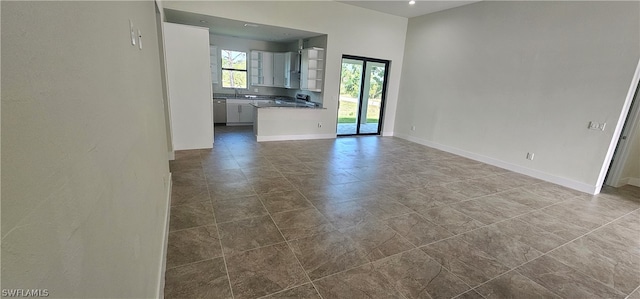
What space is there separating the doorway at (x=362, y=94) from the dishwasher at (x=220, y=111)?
11.2 feet

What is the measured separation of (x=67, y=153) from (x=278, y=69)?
8.36 m

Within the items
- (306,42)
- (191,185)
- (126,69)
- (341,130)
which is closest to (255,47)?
(306,42)

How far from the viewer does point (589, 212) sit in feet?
11.5

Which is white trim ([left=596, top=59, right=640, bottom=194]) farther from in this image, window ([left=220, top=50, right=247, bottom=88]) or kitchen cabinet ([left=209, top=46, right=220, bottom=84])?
kitchen cabinet ([left=209, top=46, right=220, bottom=84])

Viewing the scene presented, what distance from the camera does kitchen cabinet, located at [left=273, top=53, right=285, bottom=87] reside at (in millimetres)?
8453

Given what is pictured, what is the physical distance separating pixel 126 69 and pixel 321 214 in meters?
2.22

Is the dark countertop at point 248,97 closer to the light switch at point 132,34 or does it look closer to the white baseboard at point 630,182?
the light switch at point 132,34

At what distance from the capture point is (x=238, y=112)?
8133mm

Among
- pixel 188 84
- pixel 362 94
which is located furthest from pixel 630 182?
pixel 188 84

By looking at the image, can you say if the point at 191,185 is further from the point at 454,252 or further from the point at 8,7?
the point at 8,7

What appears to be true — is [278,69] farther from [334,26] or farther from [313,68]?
[334,26]

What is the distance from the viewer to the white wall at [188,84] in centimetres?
467

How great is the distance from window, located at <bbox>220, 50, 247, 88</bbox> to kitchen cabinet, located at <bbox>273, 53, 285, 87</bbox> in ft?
3.12

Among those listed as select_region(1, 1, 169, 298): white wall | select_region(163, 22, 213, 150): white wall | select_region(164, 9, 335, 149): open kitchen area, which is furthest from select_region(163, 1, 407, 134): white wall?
select_region(1, 1, 169, 298): white wall
